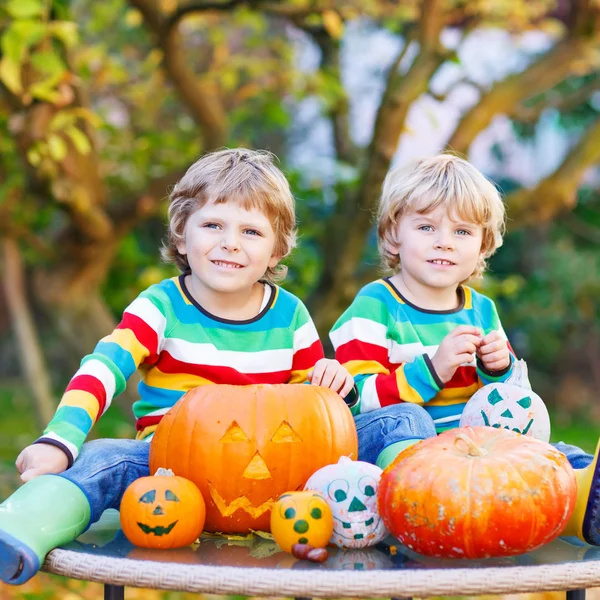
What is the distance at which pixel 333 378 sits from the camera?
6.28ft

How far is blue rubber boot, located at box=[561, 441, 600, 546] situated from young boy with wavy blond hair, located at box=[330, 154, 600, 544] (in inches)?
17.0

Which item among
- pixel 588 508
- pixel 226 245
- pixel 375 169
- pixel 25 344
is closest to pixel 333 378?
pixel 226 245

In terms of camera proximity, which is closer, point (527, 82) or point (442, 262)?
point (442, 262)

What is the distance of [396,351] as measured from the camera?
2.12 meters

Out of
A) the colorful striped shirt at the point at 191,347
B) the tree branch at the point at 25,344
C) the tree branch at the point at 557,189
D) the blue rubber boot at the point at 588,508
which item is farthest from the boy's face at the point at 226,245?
the tree branch at the point at 25,344

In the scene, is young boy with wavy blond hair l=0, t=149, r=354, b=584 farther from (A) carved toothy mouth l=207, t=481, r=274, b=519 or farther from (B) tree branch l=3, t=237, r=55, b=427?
(B) tree branch l=3, t=237, r=55, b=427

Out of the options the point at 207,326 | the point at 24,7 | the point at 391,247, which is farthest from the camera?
the point at 24,7

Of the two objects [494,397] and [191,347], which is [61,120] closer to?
[191,347]

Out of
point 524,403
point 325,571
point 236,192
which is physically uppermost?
point 236,192

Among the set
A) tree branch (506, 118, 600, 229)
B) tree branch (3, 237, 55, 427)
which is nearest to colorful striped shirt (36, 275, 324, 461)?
tree branch (506, 118, 600, 229)

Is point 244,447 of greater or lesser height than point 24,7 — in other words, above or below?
below

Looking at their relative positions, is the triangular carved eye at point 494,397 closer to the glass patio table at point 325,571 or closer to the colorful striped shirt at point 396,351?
the colorful striped shirt at point 396,351

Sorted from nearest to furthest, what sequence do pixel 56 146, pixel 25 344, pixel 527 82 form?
1. pixel 56 146
2. pixel 527 82
3. pixel 25 344

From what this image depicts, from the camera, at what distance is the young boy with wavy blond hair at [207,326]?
1760 mm
